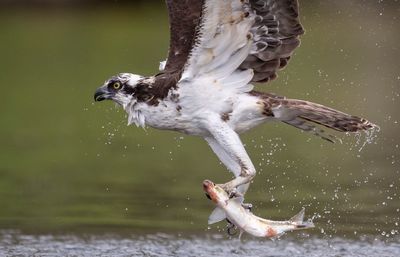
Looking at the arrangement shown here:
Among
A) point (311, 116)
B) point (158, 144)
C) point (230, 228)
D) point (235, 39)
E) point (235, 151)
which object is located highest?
point (235, 39)

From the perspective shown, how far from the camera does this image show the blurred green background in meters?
13.3

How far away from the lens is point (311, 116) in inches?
419

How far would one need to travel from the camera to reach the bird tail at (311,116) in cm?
1055

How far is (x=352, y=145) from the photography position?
18.2 meters

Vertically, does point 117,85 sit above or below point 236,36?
below

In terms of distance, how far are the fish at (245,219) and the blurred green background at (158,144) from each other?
7.42 ft

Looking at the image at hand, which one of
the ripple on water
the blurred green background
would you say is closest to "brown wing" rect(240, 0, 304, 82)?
the ripple on water

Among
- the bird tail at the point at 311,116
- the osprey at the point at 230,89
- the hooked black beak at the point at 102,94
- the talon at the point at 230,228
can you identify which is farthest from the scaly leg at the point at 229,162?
the hooked black beak at the point at 102,94

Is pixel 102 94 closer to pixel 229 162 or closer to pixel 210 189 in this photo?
pixel 229 162

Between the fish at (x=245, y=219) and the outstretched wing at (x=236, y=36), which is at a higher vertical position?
the outstretched wing at (x=236, y=36)

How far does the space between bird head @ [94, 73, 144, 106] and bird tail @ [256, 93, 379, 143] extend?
43.7 inches

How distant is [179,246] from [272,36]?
7.34 feet

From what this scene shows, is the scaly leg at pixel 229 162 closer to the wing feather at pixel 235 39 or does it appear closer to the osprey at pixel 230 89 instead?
the osprey at pixel 230 89

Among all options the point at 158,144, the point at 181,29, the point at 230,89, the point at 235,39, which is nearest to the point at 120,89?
the point at 181,29
